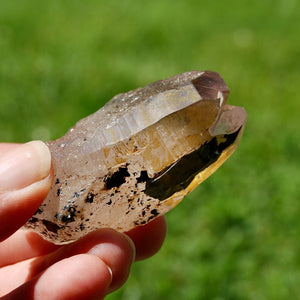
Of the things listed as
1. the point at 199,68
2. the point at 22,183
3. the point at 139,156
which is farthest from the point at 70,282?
the point at 199,68

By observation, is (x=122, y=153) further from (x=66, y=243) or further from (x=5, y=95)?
(x=5, y=95)

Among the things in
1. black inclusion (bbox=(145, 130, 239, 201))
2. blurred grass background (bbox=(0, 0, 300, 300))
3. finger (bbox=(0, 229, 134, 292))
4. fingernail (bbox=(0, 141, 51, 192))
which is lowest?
blurred grass background (bbox=(0, 0, 300, 300))

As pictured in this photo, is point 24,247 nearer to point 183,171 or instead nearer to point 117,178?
point 117,178

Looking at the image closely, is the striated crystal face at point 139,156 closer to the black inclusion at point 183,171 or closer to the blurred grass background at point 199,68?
the black inclusion at point 183,171

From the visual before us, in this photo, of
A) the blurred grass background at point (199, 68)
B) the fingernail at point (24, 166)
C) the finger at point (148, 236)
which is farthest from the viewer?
the blurred grass background at point (199, 68)

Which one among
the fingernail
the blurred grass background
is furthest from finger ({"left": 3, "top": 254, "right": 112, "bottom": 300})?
the blurred grass background

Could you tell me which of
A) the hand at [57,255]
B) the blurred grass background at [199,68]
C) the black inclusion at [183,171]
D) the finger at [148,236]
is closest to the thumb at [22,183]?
the hand at [57,255]

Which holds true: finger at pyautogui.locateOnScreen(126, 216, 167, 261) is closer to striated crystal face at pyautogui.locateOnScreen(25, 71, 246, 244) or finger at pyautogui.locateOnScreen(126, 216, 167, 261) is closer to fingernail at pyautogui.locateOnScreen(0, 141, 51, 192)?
striated crystal face at pyautogui.locateOnScreen(25, 71, 246, 244)
